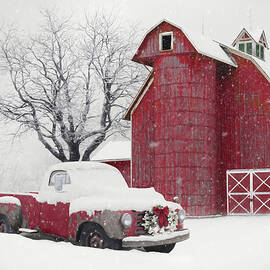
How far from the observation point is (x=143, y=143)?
75.8 ft

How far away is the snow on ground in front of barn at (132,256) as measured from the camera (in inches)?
276

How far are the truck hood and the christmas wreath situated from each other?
0.40 ft

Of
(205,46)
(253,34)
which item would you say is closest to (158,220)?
(205,46)

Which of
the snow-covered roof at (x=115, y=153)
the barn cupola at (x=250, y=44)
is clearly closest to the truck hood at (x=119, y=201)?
the snow-covered roof at (x=115, y=153)

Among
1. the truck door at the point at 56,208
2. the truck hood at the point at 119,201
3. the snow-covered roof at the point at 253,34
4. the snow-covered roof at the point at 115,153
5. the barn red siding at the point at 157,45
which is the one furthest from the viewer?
the snow-covered roof at the point at 115,153

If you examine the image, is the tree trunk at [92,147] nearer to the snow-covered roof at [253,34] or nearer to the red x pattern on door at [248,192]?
the snow-covered roof at [253,34]

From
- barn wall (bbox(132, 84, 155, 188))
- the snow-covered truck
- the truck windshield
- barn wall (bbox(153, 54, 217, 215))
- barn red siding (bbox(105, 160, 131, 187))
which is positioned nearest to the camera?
the snow-covered truck

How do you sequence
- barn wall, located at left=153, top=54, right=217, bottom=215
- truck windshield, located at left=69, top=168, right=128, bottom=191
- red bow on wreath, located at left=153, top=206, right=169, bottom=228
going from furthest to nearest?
barn wall, located at left=153, top=54, right=217, bottom=215 < truck windshield, located at left=69, top=168, right=128, bottom=191 < red bow on wreath, located at left=153, top=206, right=169, bottom=228

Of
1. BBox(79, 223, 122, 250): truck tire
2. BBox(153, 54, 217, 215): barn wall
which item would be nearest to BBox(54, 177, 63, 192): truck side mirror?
BBox(79, 223, 122, 250): truck tire

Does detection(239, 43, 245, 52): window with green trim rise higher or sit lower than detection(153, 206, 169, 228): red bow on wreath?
higher

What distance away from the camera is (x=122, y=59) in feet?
108

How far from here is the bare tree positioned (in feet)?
101

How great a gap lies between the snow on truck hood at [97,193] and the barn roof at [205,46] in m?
10.0

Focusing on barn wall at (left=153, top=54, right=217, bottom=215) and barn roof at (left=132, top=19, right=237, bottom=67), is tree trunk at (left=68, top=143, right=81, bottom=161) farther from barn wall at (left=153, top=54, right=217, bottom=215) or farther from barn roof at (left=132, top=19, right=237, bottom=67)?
barn wall at (left=153, top=54, right=217, bottom=215)
